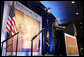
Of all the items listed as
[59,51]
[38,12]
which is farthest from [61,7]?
[59,51]

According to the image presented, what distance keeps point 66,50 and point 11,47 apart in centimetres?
258

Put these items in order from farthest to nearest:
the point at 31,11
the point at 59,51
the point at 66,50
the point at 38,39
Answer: the point at 38,39, the point at 31,11, the point at 59,51, the point at 66,50

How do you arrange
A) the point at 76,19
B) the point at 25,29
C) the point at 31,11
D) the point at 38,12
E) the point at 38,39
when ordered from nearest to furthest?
1. the point at 25,29
2. the point at 31,11
3. the point at 38,39
4. the point at 38,12
5. the point at 76,19

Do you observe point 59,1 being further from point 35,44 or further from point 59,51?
point 59,51

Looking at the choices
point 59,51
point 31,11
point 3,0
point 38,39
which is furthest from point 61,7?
point 59,51

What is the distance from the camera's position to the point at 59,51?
2.64 m

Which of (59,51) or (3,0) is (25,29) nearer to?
(3,0)

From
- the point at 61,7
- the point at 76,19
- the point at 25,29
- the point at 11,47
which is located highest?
the point at 61,7

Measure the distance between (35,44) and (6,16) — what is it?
8.47 ft

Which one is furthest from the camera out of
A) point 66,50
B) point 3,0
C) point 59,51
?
point 3,0

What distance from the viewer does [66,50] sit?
2.42m

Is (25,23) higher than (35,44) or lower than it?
higher

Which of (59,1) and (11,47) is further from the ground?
(59,1)

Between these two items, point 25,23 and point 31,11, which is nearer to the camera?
point 25,23
